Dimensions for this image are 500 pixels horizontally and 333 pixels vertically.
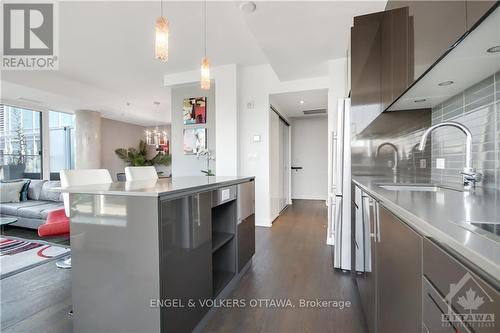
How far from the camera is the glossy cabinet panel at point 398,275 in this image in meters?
0.69

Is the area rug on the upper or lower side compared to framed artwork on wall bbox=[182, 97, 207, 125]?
lower

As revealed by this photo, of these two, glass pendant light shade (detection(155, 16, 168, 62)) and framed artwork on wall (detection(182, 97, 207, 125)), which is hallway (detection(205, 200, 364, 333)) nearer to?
glass pendant light shade (detection(155, 16, 168, 62))

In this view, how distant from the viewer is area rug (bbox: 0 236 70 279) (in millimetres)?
2388

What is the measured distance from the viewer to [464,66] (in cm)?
112

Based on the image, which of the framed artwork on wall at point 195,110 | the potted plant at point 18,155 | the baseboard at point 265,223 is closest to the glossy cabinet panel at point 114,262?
the baseboard at point 265,223

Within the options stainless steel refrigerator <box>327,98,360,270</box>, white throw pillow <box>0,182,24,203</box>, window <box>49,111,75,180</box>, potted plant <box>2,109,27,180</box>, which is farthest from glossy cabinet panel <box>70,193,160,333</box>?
window <box>49,111,75,180</box>

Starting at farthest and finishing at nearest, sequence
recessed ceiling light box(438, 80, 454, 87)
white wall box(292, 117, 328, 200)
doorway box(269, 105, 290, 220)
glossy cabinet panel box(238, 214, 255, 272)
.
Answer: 1. white wall box(292, 117, 328, 200)
2. doorway box(269, 105, 290, 220)
3. glossy cabinet panel box(238, 214, 255, 272)
4. recessed ceiling light box(438, 80, 454, 87)

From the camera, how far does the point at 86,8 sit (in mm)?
2680

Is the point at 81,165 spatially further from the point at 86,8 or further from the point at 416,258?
the point at 416,258

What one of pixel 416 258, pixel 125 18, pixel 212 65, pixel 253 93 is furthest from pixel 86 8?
pixel 416 258

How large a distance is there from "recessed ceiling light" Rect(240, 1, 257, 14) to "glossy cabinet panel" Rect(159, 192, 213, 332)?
1761 mm

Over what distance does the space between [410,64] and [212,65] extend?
349cm

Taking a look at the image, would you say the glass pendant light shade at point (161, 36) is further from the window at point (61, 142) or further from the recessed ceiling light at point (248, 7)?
the window at point (61, 142)

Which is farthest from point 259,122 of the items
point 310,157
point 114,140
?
point 114,140
